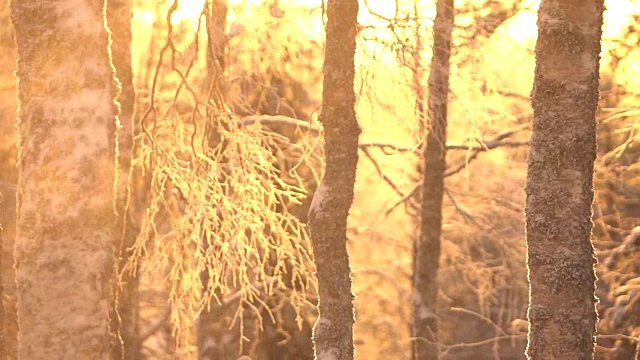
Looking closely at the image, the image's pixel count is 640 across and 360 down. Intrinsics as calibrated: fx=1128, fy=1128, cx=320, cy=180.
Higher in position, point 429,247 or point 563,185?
point 563,185

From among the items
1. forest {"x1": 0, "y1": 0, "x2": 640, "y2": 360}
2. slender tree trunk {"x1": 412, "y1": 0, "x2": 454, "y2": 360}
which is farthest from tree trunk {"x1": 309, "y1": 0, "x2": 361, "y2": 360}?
slender tree trunk {"x1": 412, "y1": 0, "x2": 454, "y2": 360}

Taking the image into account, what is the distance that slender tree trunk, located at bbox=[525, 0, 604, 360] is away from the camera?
5984 millimetres

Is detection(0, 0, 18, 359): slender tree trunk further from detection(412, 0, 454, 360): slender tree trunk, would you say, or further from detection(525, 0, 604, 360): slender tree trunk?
detection(525, 0, 604, 360): slender tree trunk

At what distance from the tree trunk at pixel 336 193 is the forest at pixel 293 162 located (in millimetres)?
14

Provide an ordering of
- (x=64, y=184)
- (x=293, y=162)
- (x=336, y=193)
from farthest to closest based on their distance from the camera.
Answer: (x=293, y=162) → (x=336, y=193) → (x=64, y=184)

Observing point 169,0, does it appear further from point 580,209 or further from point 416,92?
point 580,209

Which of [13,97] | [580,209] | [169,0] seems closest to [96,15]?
[580,209]

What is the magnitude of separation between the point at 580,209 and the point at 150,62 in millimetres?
10917

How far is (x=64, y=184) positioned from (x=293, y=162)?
11.8m

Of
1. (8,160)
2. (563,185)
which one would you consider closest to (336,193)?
(563,185)

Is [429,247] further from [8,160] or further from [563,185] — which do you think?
[563,185]

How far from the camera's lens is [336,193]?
7.73 metres

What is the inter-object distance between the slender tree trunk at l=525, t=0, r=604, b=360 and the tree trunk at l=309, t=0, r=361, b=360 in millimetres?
1842

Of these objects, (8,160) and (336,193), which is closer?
(336,193)
